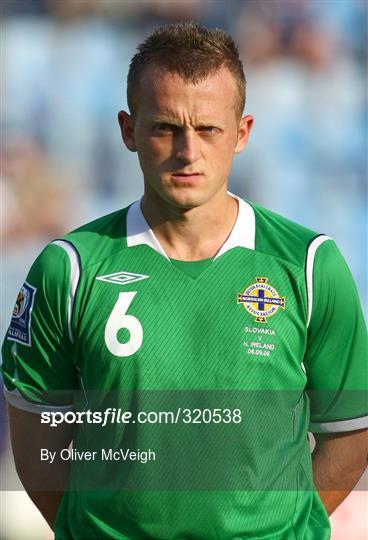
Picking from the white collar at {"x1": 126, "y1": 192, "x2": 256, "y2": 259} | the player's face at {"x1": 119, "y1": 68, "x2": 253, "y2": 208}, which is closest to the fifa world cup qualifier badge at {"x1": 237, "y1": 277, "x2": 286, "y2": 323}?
the white collar at {"x1": 126, "y1": 192, "x2": 256, "y2": 259}

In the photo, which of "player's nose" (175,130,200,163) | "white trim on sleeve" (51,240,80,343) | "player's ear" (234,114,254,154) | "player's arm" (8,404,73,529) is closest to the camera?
"player's nose" (175,130,200,163)

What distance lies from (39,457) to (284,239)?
899mm

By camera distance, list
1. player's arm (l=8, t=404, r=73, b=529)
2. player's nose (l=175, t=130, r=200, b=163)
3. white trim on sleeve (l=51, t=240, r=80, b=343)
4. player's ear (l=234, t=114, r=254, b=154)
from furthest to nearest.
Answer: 1. player's arm (l=8, t=404, r=73, b=529)
2. player's ear (l=234, t=114, r=254, b=154)
3. white trim on sleeve (l=51, t=240, r=80, b=343)
4. player's nose (l=175, t=130, r=200, b=163)

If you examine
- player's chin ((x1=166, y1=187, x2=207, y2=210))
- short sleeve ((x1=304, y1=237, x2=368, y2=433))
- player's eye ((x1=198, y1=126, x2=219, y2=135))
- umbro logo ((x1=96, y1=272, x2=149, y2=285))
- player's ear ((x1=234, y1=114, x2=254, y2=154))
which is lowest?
short sleeve ((x1=304, y1=237, x2=368, y2=433))

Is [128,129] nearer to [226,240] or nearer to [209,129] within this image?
[209,129]

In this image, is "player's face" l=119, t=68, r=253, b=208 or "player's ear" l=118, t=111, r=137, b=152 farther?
"player's ear" l=118, t=111, r=137, b=152

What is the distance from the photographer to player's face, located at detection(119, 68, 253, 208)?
2.36 m

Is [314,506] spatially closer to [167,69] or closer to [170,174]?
[170,174]

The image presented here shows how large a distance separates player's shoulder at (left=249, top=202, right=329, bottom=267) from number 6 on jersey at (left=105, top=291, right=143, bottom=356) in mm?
370

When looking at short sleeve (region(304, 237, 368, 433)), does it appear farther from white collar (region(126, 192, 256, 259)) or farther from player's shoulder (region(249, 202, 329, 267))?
white collar (region(126, 192, 256, 259))

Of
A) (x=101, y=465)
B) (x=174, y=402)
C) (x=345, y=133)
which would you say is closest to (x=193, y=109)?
(x=174, y=402)

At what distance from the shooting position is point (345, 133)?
582 centimetres

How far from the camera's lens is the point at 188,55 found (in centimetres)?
244

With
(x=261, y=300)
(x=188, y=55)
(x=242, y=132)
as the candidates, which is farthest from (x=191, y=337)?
(x=188, y=55)
